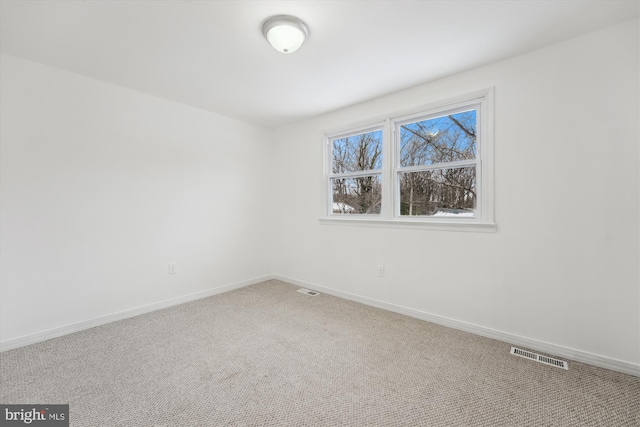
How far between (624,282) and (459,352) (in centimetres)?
120

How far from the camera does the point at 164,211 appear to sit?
10.3 ft

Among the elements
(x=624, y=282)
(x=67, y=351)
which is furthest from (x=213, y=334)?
(x=624, y=282)

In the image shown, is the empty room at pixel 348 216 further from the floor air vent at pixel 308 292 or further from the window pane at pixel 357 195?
the floor air vent at pixel 308 292

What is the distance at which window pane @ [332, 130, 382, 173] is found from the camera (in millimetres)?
3266

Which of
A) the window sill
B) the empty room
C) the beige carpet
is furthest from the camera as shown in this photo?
the window sill

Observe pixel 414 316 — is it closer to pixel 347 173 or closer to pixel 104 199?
pixel 347 173

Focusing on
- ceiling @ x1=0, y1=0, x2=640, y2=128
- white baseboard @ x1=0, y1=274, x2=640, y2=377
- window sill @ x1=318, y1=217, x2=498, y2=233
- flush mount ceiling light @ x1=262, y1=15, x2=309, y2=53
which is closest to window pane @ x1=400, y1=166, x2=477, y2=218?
window sill @ x1=318, y1=217, x2=498, y2=233

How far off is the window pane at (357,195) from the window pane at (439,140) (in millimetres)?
436

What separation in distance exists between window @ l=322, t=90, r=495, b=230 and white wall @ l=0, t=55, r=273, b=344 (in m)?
1.59

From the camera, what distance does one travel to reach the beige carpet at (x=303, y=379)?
1512 millimetres

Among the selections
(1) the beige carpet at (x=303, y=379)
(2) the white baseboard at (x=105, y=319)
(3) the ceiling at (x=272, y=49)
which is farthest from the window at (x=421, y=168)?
(2) the white baseboard at (x=105, y=319)

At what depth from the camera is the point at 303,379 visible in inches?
72.2

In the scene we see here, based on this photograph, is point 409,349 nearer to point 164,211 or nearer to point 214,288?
point 214,288

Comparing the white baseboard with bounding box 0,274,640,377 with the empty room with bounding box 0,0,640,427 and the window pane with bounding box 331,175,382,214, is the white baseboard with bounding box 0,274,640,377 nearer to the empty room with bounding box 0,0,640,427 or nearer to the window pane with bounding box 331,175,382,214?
the empty room with bounding box 0,0,640,427
